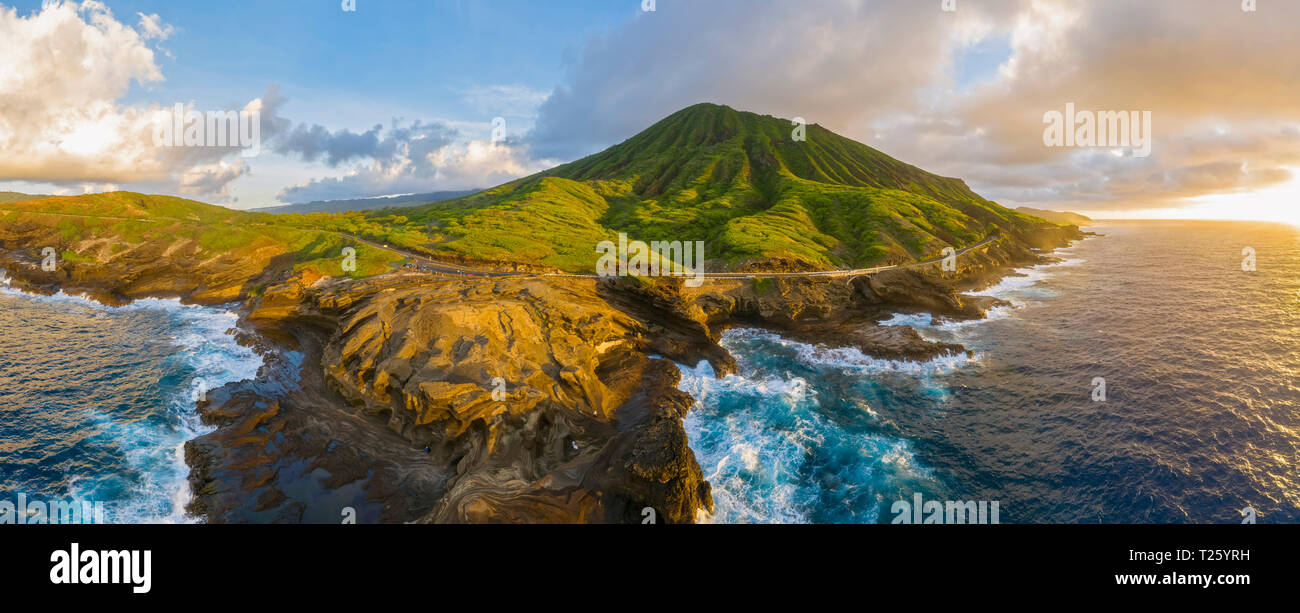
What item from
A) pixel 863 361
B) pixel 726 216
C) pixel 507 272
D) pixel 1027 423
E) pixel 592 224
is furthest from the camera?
pixel 726 216

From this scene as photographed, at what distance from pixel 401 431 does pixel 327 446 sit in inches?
207

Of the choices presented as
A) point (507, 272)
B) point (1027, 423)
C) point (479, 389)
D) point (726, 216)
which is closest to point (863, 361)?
point (1027, 423)

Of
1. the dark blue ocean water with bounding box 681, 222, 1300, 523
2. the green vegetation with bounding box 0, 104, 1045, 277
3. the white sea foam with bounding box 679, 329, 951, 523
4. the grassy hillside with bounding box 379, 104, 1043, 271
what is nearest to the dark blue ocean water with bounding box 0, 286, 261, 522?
the green vegetation with bounding box 0, 104, 1045, 277

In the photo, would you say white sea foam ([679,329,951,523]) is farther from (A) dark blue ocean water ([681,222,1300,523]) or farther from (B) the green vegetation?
(B) the green vegetation

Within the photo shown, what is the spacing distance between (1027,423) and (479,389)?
159 feet

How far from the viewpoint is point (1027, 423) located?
135 feet

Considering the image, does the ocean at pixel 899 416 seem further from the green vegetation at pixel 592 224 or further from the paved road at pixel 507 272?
the green vegetation at pixel 592 224

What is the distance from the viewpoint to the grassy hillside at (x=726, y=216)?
300 feet

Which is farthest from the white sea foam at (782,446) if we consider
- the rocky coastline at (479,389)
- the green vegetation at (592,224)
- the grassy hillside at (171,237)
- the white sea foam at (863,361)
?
the grassy hillside at (171,237)

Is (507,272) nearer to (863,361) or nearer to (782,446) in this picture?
(782,446)

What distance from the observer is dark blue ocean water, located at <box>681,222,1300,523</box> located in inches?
1288

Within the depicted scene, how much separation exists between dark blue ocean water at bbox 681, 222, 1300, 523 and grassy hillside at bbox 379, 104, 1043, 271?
36346 mm

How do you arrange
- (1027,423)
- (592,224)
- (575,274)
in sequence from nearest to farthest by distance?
(1027,423), (575,274), (592,224)

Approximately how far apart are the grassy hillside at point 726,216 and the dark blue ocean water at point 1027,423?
36.3 meters
